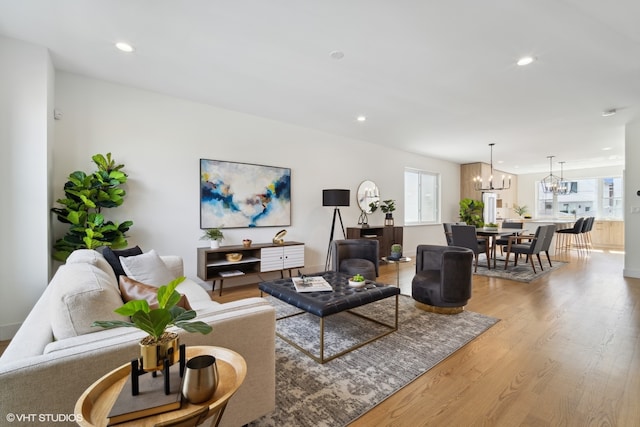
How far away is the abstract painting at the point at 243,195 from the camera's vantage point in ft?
13.3

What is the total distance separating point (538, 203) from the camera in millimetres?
10562

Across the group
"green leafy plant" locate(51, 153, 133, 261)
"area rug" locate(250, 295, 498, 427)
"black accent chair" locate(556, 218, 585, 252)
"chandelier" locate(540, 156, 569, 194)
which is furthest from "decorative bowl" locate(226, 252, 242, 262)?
"chandelier" locate(540, 156, 569, 194)

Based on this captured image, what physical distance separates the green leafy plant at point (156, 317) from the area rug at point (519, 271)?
5.37 meters

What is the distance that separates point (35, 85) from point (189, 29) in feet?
5.31

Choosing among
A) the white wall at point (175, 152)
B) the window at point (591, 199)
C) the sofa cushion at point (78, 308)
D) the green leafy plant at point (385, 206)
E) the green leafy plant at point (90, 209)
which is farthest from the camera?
the window at point (591, 199)

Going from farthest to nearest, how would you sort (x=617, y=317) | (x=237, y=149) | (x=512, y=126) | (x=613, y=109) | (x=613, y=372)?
(x=512, y=126) → (x=237, y=149) → (x=613, y=109) → (x=617, y=317) → (x=613, y=372)

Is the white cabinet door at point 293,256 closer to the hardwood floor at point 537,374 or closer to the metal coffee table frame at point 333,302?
the metal coffee table frame at point 333,302

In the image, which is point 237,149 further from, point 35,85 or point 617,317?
point 617,317

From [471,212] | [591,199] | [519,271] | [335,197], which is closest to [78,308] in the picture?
[335,197]

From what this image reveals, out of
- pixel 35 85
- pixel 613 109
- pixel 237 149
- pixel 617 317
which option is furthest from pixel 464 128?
pixel 35 85

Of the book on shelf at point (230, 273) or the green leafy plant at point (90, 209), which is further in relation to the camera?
the book on shelf at point (230, 273)

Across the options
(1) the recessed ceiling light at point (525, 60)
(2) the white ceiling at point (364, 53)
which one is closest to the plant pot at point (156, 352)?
(2) the white ceiling at point (364, 53)

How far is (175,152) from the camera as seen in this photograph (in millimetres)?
3807

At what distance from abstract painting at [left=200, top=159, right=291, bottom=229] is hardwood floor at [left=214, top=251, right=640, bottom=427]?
3121 millimetres
